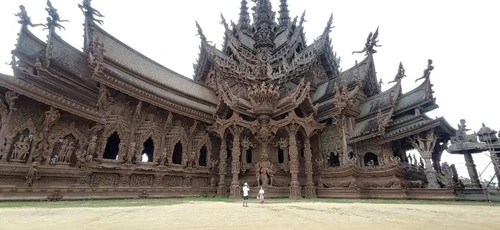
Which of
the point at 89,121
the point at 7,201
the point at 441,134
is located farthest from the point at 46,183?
the point at 441,134

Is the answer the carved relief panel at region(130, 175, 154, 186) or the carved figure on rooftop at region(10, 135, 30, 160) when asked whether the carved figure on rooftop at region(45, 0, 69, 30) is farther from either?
the carved relief panel at region(130, 175, 154, 186)

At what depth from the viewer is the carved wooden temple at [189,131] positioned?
27.2 feet

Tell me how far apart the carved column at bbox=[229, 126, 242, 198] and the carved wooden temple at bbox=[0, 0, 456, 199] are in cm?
5

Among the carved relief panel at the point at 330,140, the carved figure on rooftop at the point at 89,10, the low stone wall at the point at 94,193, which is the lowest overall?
the low stone wall at the point at 94,193

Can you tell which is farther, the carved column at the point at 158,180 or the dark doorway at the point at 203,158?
the dark doorway at the point at 203,158

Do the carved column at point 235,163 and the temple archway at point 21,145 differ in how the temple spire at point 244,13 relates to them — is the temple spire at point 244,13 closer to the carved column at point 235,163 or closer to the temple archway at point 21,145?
the carved column at point 235,163

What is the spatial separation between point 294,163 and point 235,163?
293cm

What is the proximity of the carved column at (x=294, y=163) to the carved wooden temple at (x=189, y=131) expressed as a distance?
0.05 meters

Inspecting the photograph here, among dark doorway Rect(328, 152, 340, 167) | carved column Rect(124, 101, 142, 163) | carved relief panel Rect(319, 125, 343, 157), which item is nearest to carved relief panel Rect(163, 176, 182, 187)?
carved column Rect(124, 101, 142, 163)

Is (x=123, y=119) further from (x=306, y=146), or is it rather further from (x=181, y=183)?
(x=306, y=146)

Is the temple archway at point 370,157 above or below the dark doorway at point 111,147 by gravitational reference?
below

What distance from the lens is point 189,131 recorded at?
1322 centimetres

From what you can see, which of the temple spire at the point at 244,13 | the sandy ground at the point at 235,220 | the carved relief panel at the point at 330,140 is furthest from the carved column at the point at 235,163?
the temple spire at the point at 244,13

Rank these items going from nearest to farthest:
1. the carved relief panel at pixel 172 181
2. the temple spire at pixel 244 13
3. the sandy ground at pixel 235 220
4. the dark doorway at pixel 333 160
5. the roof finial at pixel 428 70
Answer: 1. the sandy ground at pixel 235 220
2. the carved relief panel at pixel 172 181
3. the roof finial at pixel 428 70
4. the dark doorway at pixel 333 160
5. the temple spire at pixel 244 13
